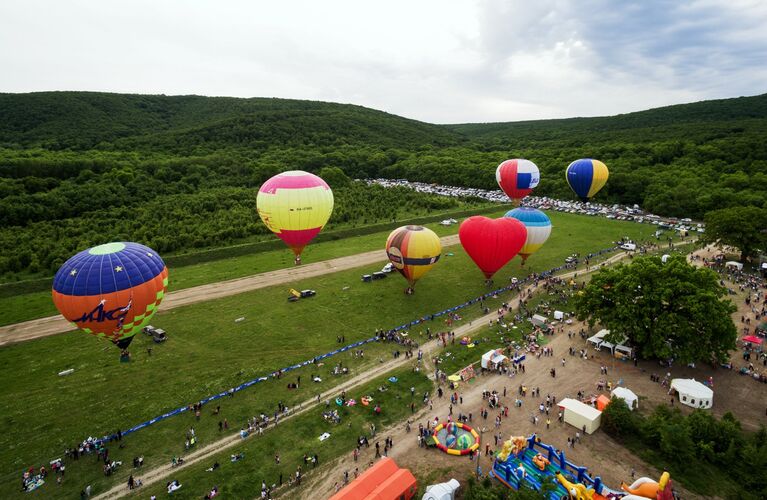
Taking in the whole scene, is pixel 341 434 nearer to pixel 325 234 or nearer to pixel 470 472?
pixel 470 472

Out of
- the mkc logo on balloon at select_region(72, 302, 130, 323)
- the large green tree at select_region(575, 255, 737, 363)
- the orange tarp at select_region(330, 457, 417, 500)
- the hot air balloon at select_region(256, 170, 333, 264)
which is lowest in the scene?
the orange tarp at select_region(330, 457, 417, 500)

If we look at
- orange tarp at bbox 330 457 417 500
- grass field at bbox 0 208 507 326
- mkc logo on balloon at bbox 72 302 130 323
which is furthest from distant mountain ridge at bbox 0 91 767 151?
orange tarp at bbox 330 457 417 500

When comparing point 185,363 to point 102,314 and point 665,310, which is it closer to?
point 102,314

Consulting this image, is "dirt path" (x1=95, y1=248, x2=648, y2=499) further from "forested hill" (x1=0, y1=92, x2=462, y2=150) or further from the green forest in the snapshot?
"forested hill" (x1=0, y1=92, x2=462, y2=150)

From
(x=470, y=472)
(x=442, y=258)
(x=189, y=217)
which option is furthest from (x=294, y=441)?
(x=189, y=217)

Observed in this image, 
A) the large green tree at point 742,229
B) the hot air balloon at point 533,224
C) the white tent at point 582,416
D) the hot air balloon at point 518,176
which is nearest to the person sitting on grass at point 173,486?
the white tent at point 582,416

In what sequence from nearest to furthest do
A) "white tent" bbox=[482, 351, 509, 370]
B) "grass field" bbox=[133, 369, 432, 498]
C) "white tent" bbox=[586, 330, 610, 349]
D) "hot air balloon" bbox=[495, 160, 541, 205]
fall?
"grass field" bbox=[133, 369, 432, 498] → "white tent" bbox=[482, 351, 509, 370] → "white tent" bbox=[586, 330, 610, 349] → "hot air balloon" bbox=[495, 160, 541, 205]

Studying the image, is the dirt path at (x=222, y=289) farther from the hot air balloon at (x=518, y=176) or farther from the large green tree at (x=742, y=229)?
the large green tree at (x=742, y=229)
